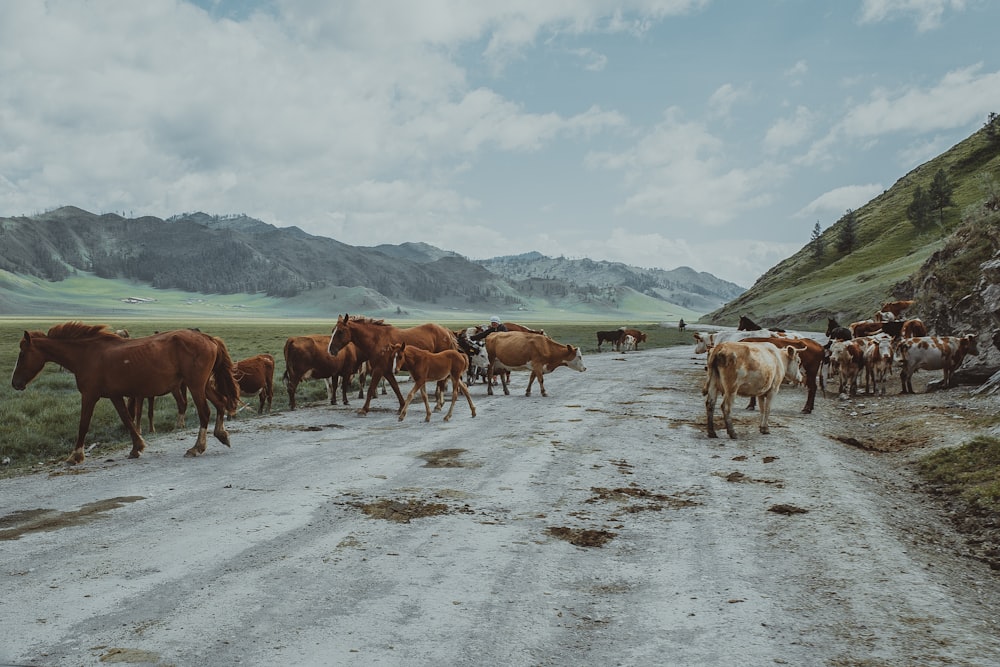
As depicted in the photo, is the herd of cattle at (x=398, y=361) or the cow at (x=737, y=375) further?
the cow at (x=737, y=375)

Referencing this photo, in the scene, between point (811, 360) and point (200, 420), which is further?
point (811, 360)

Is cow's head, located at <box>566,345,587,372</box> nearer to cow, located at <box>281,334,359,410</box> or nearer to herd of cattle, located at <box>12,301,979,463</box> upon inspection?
herd of cattle, located at <box>12,301,979,463</box>

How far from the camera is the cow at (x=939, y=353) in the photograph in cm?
1698

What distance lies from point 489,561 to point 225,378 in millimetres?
8245

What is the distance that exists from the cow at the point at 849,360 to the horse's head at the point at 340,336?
15.0 metres

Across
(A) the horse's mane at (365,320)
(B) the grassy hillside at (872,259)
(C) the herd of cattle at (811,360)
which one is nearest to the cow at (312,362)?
(A) the horse's mane at (365,320)

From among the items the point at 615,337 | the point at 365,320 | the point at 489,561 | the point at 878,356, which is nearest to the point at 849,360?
the point at 878,356

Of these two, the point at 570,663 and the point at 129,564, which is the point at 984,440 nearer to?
the point at 570,663

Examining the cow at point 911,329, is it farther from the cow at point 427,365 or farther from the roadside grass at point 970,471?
the cow at point 427,365

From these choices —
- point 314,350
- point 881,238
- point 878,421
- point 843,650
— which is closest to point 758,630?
point 843,650

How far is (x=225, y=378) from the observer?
12016mm

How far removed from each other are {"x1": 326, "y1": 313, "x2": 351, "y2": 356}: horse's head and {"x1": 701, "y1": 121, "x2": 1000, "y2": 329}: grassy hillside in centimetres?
4272

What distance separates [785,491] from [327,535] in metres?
6.19

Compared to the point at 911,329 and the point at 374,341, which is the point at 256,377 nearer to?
the point at 374,341
